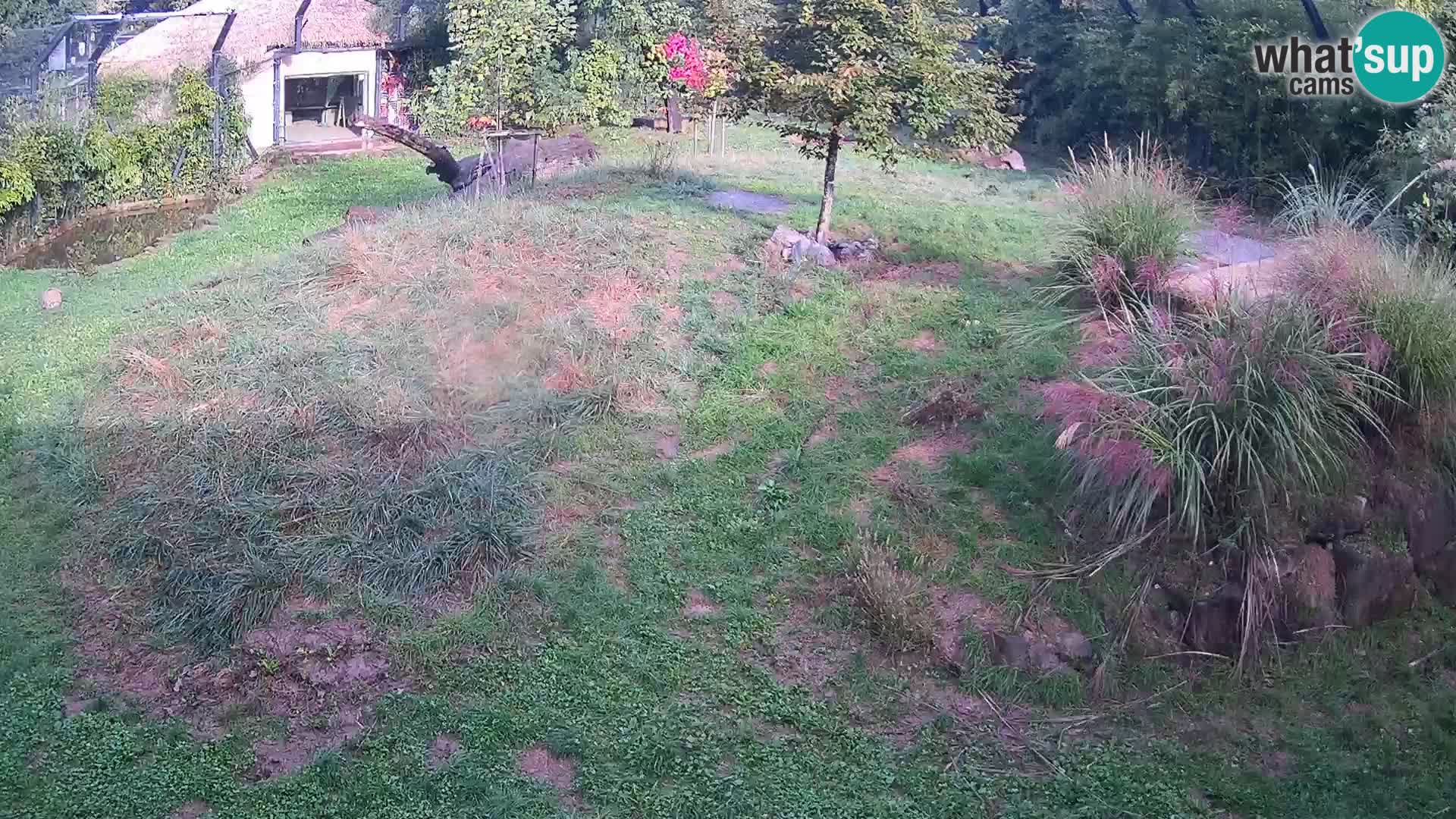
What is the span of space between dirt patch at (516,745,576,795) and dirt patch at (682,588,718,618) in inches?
43.0

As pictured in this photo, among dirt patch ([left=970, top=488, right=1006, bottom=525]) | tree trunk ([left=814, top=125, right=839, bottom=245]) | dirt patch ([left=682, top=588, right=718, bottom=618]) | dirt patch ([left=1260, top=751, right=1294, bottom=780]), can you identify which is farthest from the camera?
tree trunk ([left=814, top=125, right=839, bottom=245])

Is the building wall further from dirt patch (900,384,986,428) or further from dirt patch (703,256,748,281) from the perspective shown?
dirt patch (900,384,986,428)

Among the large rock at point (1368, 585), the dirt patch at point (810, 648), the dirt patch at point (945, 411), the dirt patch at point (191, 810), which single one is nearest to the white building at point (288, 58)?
the dirt patch at point (945, 411)

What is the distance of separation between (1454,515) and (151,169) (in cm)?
1535

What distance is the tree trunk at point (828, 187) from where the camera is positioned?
965cm

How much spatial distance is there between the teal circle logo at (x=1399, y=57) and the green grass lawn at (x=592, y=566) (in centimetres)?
455

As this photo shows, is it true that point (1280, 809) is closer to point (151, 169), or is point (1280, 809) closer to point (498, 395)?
point (498, 395)

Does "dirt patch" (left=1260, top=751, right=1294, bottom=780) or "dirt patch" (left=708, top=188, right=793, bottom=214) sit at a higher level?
"dirt patch" (left=708, top=188, right=793, bottom=214)

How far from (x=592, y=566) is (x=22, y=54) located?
13948mm

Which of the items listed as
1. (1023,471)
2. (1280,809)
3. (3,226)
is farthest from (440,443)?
(3,226)

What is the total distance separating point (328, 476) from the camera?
253 inches

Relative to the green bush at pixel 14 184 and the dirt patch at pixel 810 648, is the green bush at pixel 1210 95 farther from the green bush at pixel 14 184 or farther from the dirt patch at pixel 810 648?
the green bush at pixel 14 184

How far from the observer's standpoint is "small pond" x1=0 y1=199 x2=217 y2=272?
1245 cm

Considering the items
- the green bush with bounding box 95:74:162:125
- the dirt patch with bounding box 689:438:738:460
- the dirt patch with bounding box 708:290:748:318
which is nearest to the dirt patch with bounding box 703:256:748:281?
the dirt patch with bounding box 708:290:748:318
